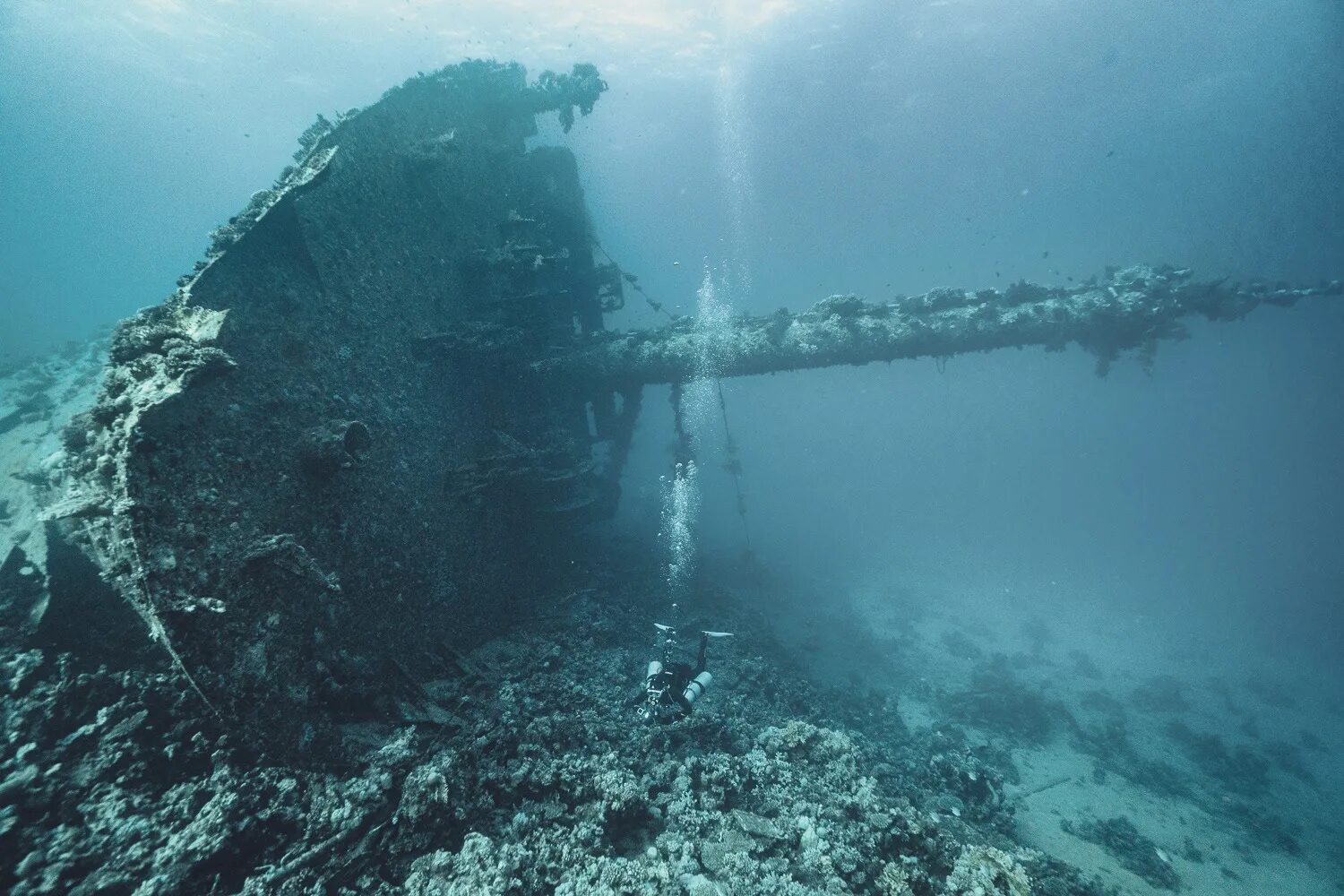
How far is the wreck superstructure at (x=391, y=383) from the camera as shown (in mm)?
3598

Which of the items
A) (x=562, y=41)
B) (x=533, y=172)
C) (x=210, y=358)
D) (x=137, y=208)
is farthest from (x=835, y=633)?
(x=137, y=208)

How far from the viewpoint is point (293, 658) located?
13.0 feet

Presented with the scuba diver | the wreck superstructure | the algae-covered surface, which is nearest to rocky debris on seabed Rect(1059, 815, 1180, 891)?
the algae-covered surface

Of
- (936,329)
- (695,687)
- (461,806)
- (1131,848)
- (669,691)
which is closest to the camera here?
(461,806)

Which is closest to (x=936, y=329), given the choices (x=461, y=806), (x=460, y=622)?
A: (x=460, y=622)

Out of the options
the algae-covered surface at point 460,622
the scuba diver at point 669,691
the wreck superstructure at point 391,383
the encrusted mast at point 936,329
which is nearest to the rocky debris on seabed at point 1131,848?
the algae-covered surface at point 460,622

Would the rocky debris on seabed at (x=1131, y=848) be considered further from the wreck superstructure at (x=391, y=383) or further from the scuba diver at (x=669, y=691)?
the wreck superstructure at (x=391, y=383)

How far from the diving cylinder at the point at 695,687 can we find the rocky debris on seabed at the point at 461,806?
1.19 feet

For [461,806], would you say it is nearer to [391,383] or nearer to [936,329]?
[391,383]

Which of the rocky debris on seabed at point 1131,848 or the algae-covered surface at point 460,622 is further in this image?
the rocky debris on seabed at point 1131,848

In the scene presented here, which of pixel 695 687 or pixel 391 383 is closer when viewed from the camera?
pixel 391 383

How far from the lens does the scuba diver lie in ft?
19.5

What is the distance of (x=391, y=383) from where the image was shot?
6.23 m

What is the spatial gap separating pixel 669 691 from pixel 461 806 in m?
2.95
